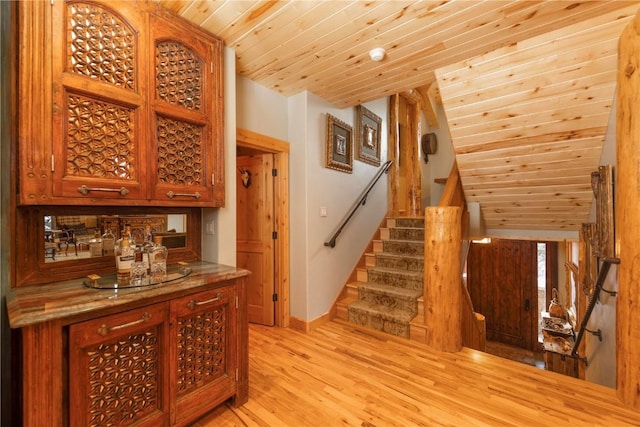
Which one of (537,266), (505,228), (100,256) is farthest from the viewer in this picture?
(537,266)

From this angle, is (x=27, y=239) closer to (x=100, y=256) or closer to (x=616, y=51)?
(x=100, y=256)

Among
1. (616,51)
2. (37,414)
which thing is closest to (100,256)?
(37,414)

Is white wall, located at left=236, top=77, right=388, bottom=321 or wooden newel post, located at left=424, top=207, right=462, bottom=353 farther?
white wall, located at left=236, top=77, right=388, bottom=321

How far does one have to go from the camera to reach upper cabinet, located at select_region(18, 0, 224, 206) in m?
1.26

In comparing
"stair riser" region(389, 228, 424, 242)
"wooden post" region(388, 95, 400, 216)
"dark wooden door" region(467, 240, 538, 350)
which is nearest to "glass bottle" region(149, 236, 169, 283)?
"stair riser" region(389, 228, 424, 242)

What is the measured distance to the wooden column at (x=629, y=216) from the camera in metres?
1.70

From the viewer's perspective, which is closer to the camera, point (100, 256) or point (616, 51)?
point (100, 256)

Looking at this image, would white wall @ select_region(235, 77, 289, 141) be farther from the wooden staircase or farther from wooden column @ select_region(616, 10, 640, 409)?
wooden column @ select_region(616, 10, 640, 409)

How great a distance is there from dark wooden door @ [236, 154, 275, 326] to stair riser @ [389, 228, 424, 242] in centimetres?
191

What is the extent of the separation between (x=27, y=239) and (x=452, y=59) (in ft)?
10.1

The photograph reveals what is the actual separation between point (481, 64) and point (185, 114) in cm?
232

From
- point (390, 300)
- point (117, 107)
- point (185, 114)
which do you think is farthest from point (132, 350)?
point (390, 300)

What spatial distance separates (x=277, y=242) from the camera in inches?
121

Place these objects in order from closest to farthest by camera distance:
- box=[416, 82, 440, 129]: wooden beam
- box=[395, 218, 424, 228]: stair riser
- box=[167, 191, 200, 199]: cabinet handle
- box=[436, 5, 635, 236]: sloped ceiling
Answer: box=[167, 191, 200, 199]: cabinet handle → box=[436, 5, 635, 236]: sloped ceiling → box=[395, 218, 424, 228]: stair riser → box=[416, 82, 440, 129]: wooden beam
